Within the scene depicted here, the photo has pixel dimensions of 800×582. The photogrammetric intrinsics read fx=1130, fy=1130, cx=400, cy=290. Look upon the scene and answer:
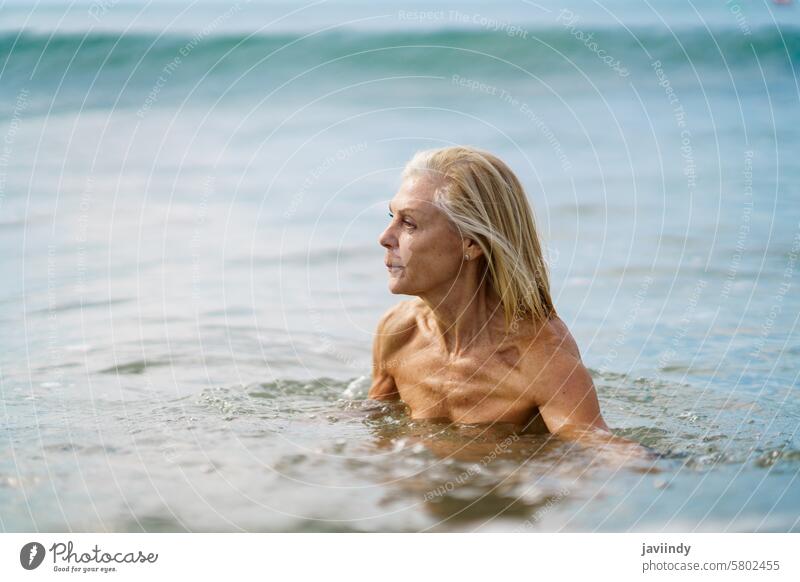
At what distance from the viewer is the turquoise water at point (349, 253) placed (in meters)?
5.73

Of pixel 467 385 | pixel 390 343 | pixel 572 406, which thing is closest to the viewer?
pixel 572 406

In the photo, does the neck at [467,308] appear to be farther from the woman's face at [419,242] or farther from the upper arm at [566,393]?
the upper arm at [566,393]

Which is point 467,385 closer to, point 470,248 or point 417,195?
point 470,248

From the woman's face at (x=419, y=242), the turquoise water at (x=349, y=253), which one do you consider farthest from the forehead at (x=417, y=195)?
the turquoise water at (x=349, y=253)

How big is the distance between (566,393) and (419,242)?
109 cm

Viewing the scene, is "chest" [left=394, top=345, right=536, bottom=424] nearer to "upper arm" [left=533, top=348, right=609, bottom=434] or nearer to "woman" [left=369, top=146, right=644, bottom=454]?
"woman" [left=369, top=146, right=644, bottom=454]

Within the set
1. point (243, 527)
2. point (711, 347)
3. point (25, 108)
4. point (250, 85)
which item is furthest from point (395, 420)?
point (250, 85)
